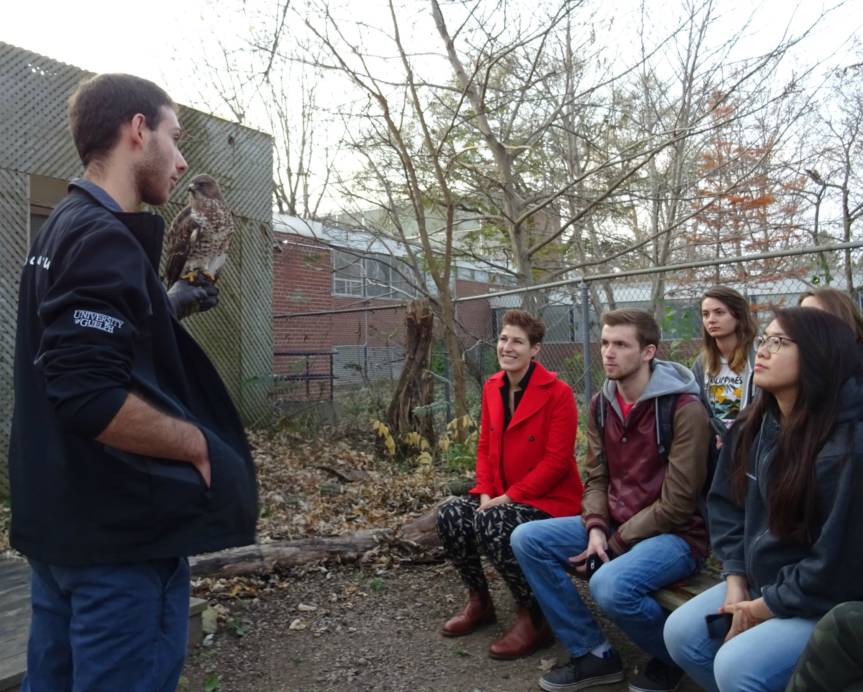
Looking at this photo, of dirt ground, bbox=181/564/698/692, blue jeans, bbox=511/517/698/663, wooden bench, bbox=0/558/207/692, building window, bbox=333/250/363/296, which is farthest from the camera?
building window, bbox=333/250/363/296

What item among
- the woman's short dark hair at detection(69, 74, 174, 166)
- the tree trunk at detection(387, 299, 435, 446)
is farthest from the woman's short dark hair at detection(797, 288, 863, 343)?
the tree trunk at detection(387, 299, 435, 446)

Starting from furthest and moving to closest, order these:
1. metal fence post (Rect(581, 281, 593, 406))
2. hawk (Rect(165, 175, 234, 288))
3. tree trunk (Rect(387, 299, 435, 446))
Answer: tree trunk (Rect(387, 299, 435, 446)) → metal fence post (Rect(581, 281, 593, 406)) → hawk (Rect(165, 175, 234, 288))

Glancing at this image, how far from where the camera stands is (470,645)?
371 cm

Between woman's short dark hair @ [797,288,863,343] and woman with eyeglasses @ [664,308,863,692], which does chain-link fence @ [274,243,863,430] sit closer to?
woman's short dark hair @ [797,288,863,343]

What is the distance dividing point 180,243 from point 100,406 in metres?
1.56

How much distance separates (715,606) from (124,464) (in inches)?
83.3

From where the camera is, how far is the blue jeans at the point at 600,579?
2969 mm

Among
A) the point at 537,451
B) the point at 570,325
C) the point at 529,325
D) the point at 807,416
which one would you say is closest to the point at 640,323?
the point at 529,325

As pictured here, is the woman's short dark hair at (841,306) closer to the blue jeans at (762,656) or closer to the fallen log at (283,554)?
the blue jeans at (762,656)

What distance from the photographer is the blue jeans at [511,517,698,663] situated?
2969mm

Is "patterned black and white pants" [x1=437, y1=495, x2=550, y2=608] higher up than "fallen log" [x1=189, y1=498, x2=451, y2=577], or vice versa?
"patterned black and white pants" [x1=437, y1=495, x2=550, y2=608]

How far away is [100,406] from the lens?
56.5 inches

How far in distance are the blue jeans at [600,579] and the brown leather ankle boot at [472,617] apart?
57cm

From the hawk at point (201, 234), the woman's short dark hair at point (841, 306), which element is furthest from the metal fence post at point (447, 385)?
the hawk at point (201, 234)
